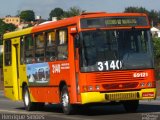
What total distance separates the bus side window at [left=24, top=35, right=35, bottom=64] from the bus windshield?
463 cm

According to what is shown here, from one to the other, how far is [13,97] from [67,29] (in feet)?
20.8

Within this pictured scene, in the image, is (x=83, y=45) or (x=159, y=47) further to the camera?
(x=159, y=47)

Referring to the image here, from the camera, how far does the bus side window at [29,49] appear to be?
23816 millimetres

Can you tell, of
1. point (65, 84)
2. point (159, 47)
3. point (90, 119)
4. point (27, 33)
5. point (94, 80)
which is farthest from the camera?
point (159, 47)

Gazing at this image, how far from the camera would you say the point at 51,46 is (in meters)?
21.7

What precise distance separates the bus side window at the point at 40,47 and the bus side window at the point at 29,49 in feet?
1.68

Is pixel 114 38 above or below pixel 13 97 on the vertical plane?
above

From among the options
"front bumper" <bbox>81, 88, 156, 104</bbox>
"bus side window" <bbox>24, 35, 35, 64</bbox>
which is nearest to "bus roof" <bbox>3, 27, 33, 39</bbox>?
"bus side window" <bbox>24, 35, 35, 64</bbox>

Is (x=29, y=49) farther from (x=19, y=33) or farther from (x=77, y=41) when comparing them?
(x=77, y=41)

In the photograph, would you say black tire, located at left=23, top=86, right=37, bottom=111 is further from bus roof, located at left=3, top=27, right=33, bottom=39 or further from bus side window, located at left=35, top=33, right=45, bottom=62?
bus roof, located at left=3, top=27, right=33, bottom=39

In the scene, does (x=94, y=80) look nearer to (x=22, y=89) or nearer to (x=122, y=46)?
(x=122, y=46)

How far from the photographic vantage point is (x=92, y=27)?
1959 cm

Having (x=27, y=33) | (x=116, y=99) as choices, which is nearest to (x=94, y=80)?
(x=116, y=99)

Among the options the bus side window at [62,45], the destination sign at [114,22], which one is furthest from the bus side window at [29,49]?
the destination sign at [114,22]
